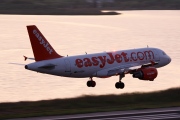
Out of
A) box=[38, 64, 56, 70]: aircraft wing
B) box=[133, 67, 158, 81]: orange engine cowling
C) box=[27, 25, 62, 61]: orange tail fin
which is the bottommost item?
box=[38, 64, 56, 70]: aircraft wing

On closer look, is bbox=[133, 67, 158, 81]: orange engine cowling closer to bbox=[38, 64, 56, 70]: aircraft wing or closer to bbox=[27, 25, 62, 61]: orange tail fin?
bbox=[38, 64, 56, 70]: aircraft wing

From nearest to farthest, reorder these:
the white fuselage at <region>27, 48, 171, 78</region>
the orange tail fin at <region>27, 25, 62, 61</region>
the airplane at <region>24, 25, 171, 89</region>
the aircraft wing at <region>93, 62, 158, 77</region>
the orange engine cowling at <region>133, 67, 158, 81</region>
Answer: the orange tail fin at <region>27, 25, 62, 61</region> → the airplane at <region>24, 25, 171, 89</region> → the white fuselage at <region>27, 48, 171, 78</region> → the aircraft wing at <region>93, 62, 158, 77</region> → the orange engine cowling at <region>133, 67, 158, 81</region>

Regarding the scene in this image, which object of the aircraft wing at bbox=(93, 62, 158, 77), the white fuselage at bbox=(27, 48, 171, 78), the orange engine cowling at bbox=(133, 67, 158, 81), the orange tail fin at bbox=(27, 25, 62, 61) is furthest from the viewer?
the orange engine cowling at bbox=(133, 67, 158, 81)

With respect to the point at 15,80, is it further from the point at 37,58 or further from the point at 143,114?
the point at 143,114

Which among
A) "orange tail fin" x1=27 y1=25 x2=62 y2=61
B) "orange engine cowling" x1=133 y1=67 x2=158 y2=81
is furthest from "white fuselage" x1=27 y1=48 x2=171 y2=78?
"orange engine cowling" x1=133 y1=67 x2=158 y2=81

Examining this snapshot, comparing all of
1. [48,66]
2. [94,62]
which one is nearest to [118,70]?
[94,62]

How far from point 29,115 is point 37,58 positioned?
19.1 m

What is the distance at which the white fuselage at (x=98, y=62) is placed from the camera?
64.8 metres

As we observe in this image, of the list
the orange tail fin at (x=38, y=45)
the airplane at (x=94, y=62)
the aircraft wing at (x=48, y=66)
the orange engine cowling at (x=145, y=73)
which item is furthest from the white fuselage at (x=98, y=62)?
the orange engine cowling at (x=145, y=73)

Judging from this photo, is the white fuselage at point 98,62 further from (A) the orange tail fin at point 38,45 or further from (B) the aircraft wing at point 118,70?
(A) the orange tail fin at point 38,45

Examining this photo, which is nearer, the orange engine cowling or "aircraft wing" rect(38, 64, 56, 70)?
"aircraft wing" rect(38, 64, 56, 70)

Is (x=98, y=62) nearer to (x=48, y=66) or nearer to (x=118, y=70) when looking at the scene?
(x=118, y=70)

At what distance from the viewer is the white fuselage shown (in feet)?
213

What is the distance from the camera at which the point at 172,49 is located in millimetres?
130500
